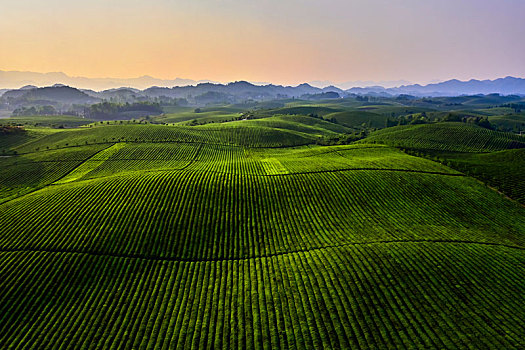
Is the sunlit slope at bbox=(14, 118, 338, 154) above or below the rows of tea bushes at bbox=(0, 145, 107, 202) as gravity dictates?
above

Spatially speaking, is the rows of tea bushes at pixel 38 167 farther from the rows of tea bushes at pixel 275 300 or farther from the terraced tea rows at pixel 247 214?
the rows of tea bushes at pixel 275 300

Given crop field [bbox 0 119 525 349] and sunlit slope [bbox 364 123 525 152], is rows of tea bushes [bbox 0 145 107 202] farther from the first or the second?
sunlit slope [bbox 364 123 525 152]

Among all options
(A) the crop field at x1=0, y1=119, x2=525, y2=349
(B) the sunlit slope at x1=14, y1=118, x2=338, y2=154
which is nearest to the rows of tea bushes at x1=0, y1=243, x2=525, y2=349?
(A) the crop field at x1=0, y1=119, x2=525, y2=349

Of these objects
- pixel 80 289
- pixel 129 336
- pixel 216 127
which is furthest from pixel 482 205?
pixel 216 127

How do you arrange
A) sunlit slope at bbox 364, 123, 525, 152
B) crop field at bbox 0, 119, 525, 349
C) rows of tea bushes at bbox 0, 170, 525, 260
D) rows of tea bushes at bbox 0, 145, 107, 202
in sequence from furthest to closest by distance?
sunlit slope at bbox 364, 123, 525, 152 → rows of tea bushes at bbox 0, 145, 107, 202 → rows of tea bushes at bbox 0, 170, 525, 260 → crop field at bbox 0, 119, 525, 349

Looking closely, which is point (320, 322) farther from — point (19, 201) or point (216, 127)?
point (216, 127)

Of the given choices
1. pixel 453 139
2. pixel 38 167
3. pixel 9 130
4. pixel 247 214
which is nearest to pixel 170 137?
pixel 38 167

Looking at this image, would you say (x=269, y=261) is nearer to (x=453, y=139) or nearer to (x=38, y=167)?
(x=38, y=167)
